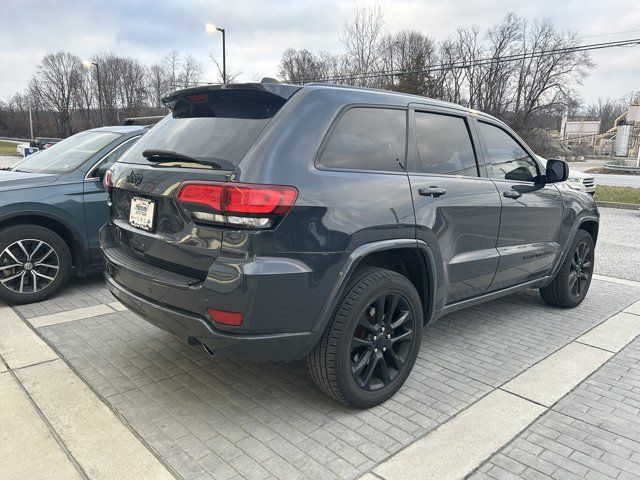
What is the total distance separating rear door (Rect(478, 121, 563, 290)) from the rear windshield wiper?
2.23 metres

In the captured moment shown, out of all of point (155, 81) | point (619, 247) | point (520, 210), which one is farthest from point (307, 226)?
point (155, 81)

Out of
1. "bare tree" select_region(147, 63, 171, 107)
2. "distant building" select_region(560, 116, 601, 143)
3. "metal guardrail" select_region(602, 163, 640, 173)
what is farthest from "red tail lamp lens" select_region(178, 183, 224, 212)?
"distant building" select_region(560, 116, 601, 143)

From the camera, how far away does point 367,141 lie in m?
2.91

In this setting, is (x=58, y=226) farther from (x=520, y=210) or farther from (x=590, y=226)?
(x=590, y=226)

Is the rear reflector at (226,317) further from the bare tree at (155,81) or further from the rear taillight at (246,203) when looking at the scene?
the bare tree at (155,81)

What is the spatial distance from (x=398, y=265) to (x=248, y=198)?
1.26m

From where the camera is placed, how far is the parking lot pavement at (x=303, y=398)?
2.48 meters

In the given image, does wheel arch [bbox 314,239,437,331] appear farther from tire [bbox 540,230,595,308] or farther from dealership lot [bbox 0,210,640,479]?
tire [bbox 540,230,595,308]

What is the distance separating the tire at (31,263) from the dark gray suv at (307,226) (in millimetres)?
1663

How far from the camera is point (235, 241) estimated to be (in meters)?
2.35

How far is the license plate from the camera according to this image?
2.76 meters

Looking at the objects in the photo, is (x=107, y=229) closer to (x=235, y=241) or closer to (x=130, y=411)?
(x=130, y=411)

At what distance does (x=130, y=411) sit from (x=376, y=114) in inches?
89.9

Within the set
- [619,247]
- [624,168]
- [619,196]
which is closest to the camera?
[619,247]
